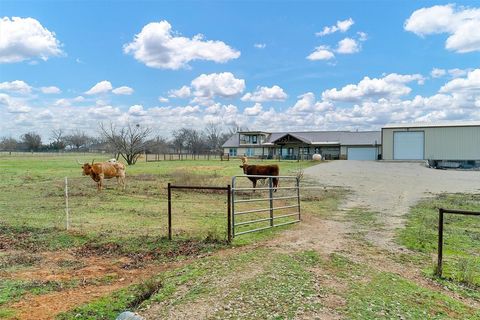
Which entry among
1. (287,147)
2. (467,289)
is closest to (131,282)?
(467,289)

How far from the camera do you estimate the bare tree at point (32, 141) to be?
9506cm


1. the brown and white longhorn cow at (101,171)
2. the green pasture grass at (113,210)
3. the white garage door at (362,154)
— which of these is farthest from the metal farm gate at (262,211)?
the white garage door at (362,154)

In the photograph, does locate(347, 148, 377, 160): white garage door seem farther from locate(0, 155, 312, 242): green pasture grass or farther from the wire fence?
the wire fence

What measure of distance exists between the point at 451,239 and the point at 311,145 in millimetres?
54358

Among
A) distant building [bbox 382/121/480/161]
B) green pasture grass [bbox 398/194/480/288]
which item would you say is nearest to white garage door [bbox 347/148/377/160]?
distant building [bbox 382/121/480/161]

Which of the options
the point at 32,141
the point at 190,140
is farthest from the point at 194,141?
the point at 32,141

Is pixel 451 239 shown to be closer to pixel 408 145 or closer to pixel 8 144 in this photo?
pixel 408 145

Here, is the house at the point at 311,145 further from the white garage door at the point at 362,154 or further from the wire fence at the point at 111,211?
the wire fence at the point at 111,211

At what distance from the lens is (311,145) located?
6269cm

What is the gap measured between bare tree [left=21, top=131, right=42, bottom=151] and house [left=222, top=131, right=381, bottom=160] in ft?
178

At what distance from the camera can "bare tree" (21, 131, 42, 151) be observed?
9506 cm

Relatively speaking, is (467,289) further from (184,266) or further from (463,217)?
(463,217)

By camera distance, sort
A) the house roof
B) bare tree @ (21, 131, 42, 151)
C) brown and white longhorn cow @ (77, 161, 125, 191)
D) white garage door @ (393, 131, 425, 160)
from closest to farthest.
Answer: brown and white longhorn cow @ (77, 161, 125, 191), white garage door @ (393, 131, 425, 160), the house roof, bare tree @ (21, 131, 42, 151)

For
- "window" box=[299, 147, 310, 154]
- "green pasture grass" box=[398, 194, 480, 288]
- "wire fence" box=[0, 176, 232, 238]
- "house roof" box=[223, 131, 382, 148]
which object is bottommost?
"green pasture grass" box=[398, 194, 480, 288]
